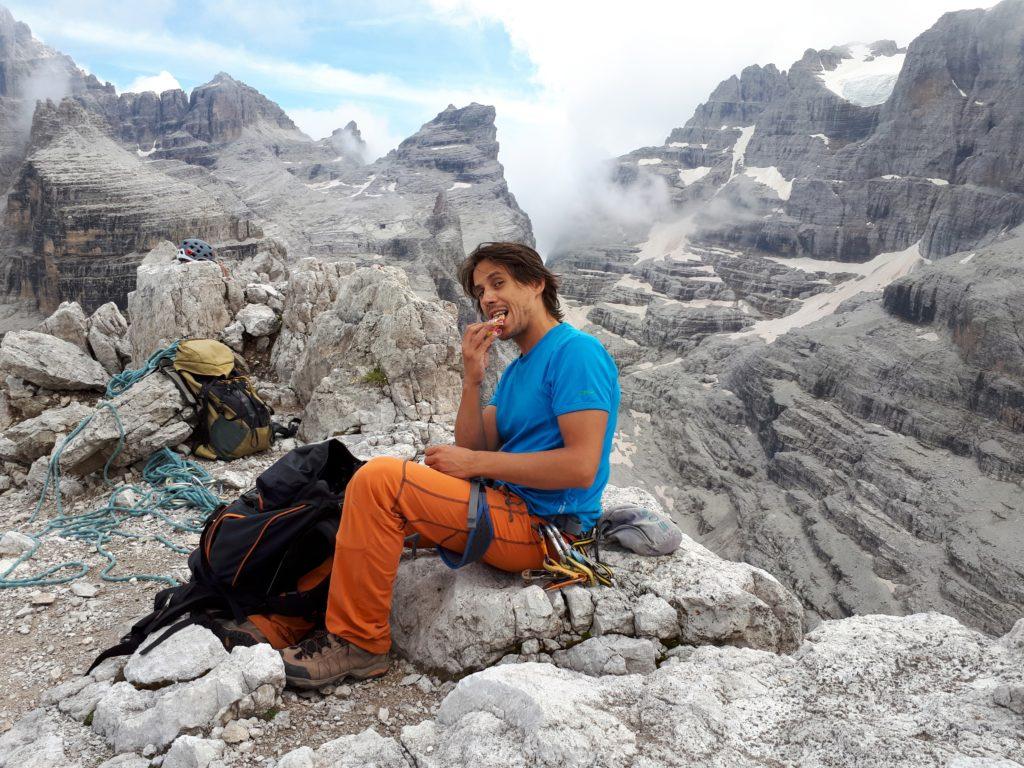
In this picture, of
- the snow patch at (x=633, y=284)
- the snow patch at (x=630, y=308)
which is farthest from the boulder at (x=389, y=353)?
the snow patch at (x=633, y=284)

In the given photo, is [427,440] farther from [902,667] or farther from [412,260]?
[412,260]

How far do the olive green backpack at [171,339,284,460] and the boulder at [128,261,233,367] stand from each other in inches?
110

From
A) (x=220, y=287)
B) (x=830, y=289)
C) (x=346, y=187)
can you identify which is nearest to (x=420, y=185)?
(x=346, y=187)

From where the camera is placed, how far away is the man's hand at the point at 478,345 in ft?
13.1

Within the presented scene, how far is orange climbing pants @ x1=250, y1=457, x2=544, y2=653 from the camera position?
3.50 meters

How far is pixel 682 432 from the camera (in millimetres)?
74188

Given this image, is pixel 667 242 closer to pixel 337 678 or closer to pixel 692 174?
pixel 692 174

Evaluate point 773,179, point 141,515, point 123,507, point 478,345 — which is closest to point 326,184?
point 773,179

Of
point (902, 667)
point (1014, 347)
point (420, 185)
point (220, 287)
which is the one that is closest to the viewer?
point (902, 667)

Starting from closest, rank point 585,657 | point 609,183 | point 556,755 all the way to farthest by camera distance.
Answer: point 556,755
point 585,657
point 609,183

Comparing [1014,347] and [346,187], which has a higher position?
[346,187]

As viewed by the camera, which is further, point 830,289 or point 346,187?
point 346,187

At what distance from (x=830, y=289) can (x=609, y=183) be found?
78.9 meters

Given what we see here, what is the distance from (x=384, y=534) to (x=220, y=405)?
6049mm
